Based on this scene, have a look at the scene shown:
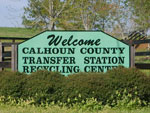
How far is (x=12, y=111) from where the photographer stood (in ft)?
19.5

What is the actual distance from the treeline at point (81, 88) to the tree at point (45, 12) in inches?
436

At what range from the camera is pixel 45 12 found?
19984 millimetres

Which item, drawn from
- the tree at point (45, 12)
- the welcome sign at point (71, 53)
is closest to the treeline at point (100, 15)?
the tree at point (45, 12)

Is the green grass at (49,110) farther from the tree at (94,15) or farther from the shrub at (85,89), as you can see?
the tree at (94,15)

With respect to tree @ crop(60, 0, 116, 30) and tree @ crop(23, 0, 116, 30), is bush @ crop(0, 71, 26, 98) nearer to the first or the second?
tree @ crop(23, 0, 116, 30)

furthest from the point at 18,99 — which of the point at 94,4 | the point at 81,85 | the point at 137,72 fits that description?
the point at 94,4

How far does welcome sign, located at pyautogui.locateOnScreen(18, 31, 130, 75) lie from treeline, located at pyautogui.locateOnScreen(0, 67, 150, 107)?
0.78 metres

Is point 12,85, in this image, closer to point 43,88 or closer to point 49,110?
point 43,88

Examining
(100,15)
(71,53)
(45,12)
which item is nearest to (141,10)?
(100,15)

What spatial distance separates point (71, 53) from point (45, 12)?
12.9 m

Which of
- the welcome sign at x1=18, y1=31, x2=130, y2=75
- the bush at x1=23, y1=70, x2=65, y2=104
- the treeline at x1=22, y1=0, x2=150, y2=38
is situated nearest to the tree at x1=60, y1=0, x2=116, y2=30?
the treeline at x1=22, y1=0, x2=150, y2=38

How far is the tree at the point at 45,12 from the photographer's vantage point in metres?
17.9

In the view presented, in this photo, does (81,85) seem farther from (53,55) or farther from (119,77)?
(53,55)

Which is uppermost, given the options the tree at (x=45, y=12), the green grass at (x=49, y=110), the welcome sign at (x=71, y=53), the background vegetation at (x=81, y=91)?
the tree at (x=45, y=12)
